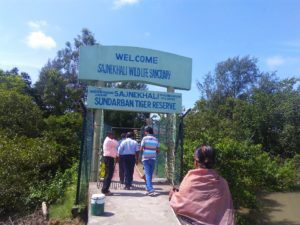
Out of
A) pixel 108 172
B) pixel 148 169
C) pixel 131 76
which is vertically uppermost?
pixel 131 76

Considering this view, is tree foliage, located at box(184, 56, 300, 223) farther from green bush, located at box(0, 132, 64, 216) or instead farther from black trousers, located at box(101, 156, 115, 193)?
green bush, located at box(0, 132, 64, 216)

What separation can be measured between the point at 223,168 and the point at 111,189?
4.03 metres

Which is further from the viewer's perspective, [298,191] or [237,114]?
[237,114]

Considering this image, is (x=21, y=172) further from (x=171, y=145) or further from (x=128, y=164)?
(x=128, y=164)

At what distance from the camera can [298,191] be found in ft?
65.3

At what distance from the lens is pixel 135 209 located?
8383 mm

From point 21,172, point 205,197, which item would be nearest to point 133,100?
point 205,197

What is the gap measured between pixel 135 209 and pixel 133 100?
3441 millimetres

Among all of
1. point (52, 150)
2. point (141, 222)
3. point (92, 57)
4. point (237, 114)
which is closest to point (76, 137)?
point (52, 150)

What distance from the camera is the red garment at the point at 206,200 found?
3.78 m

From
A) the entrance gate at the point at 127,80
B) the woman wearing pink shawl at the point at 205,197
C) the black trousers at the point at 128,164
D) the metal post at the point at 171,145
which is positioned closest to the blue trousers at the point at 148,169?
the black trousers at the point at 128,164

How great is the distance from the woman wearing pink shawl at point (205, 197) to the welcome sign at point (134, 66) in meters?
7.33

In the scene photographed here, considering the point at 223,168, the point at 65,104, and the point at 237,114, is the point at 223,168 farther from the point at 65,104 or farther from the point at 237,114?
the point at 65,104

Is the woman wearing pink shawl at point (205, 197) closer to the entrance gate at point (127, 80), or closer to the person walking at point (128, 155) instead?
the person walking at point (128, 155)
